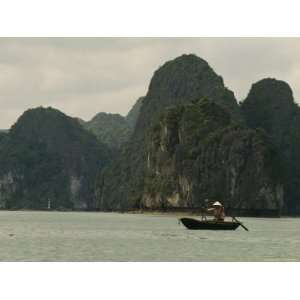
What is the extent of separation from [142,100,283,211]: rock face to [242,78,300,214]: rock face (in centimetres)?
2115

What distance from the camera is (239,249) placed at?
161 feet

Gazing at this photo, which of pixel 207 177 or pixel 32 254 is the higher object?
pixel 207 177

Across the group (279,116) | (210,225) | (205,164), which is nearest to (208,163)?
(205,164)

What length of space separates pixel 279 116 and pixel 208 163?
3671 cm

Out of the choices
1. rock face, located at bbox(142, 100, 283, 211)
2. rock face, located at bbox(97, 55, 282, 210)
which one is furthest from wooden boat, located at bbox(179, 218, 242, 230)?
rock face, located at bbox(97, 55, 282, 210)

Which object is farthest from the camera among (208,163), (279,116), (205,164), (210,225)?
(279,116)

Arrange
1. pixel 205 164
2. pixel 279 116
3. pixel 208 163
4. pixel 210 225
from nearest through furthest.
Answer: pixel 210 225 < pixel 208 163 < pixel 205 164 < pixel 279 116

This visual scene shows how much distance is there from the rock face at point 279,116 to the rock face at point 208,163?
21153mm

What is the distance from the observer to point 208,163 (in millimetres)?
153125

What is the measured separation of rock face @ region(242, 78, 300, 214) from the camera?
17950 cm

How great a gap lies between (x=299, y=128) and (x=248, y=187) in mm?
42255

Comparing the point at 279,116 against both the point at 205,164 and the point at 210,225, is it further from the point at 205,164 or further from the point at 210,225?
the point at 210,225
